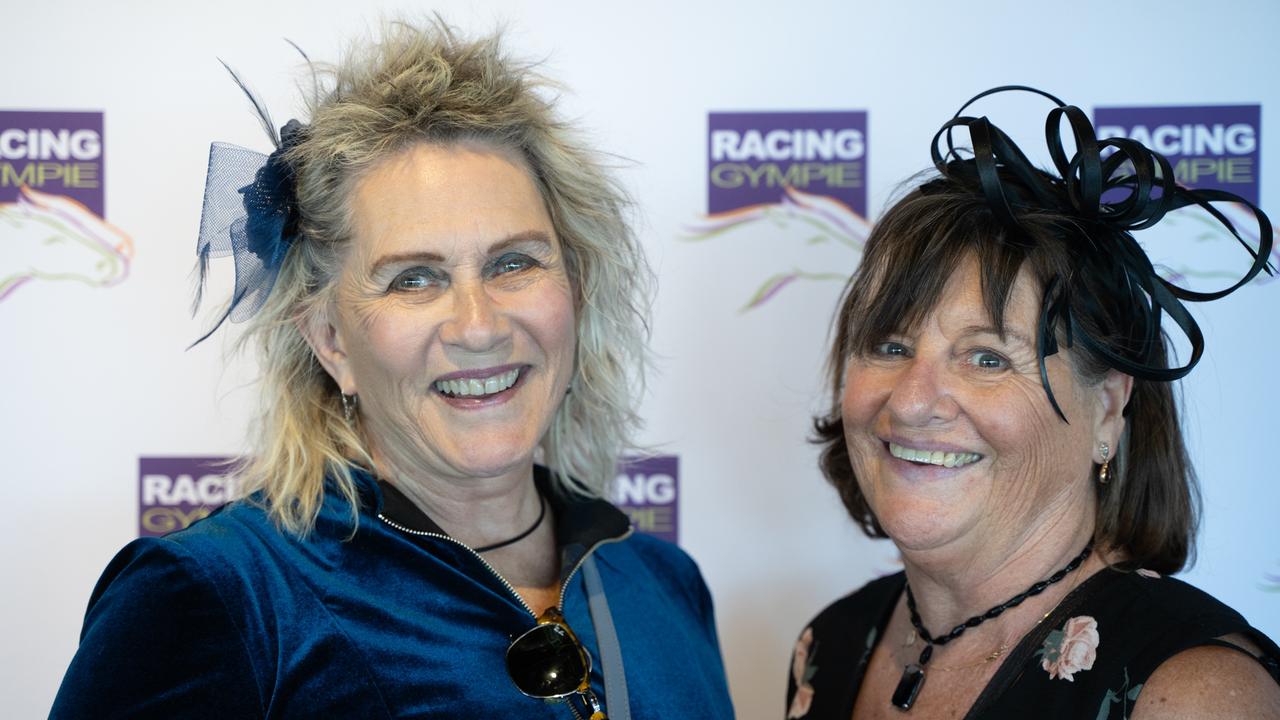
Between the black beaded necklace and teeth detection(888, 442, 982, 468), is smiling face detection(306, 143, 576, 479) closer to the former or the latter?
teeth detection(888, 442, 982, 468)

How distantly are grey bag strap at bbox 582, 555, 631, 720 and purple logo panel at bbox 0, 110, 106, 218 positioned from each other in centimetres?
136

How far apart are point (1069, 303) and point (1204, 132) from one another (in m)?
1.19

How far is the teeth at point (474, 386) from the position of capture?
1566mm

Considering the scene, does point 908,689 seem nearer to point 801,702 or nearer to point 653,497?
point 801,702

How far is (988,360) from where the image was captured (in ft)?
5.09

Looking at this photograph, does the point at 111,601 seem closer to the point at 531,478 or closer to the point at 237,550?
the point at 237,550

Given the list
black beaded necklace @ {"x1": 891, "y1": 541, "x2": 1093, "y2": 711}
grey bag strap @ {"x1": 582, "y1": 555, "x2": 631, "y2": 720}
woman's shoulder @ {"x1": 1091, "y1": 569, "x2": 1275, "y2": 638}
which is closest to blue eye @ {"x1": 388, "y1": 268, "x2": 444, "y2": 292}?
grey bag strap @ {"x1": 582, "y1": 555, "x2": 631, "y2": 720}

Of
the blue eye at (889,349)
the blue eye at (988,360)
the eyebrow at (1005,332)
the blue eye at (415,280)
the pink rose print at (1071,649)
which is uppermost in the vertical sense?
the blue eye at (415,280)

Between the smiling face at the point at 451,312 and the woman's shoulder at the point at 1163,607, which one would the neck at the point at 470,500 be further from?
the woman's shoulder at the point at 1163,607

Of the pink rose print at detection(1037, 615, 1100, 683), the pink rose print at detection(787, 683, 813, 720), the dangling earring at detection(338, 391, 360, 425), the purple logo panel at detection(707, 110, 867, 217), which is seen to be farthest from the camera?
the purple logo panel at detection(707, 110, 867, 217)

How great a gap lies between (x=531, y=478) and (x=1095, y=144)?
3.19 feet

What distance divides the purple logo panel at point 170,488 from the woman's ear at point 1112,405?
167cm

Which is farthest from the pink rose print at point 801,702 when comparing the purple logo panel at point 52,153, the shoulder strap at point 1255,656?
the purple logo panel at point 52,153

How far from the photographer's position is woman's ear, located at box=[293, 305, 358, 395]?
165cm
